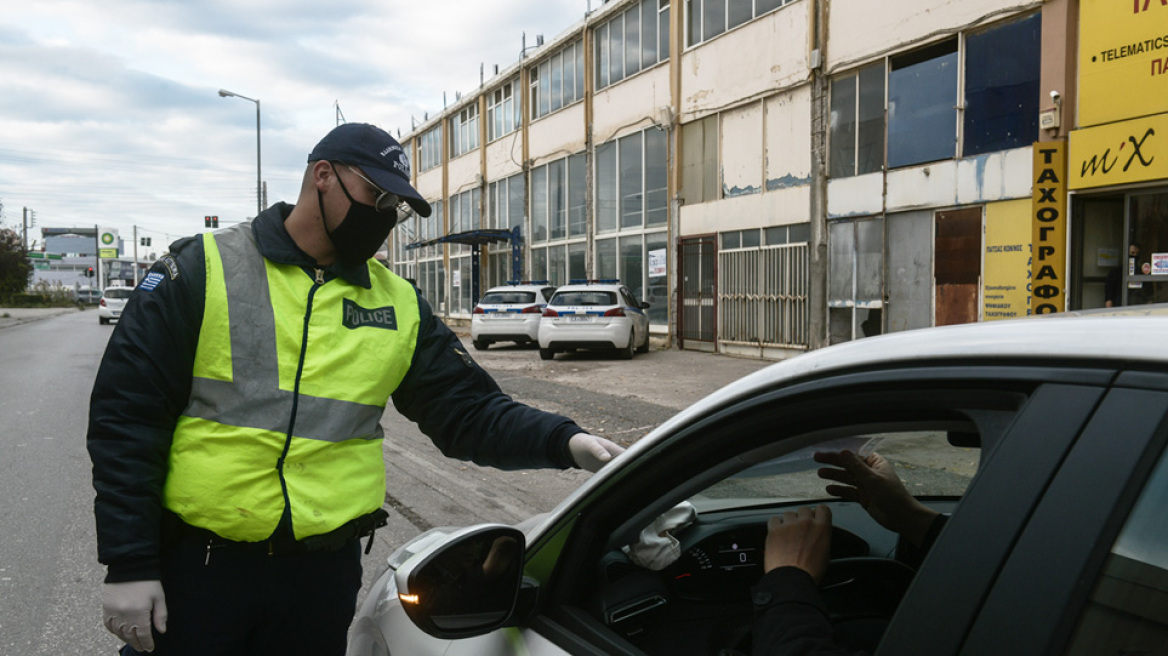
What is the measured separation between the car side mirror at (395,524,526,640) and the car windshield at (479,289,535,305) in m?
17.6

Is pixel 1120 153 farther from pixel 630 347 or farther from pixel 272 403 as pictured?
pixel 272 403

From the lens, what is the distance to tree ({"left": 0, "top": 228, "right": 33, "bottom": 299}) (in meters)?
54.3

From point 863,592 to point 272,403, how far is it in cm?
142

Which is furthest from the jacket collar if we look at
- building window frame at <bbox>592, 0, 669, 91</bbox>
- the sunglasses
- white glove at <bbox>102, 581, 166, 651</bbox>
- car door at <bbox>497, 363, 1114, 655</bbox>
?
building window frame at <bbox>592, 0, 669, 91</bbox>

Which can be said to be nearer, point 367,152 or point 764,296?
point 367,152

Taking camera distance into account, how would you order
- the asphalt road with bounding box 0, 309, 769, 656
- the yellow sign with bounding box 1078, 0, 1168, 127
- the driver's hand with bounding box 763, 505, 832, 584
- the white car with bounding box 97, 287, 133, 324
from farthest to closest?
the white car with bounding box 97, 287, 133, 324 → the yellow sign with bounding box 1078, 0, 1168, 127 → the asphalt road with bounding box 0, 309, 769, 656 → the driver's hand with bounding box 763, 505, 832, 584

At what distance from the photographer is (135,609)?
5.86 ft

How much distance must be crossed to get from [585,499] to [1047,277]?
1138 cm

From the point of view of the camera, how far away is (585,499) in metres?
1.62

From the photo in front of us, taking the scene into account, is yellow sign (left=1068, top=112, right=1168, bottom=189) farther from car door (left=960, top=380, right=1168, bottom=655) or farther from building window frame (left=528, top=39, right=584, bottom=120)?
building window frame (left=528, top=39, right=584, bottom=120)

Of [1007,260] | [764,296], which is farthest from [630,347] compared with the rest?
[1007,260]

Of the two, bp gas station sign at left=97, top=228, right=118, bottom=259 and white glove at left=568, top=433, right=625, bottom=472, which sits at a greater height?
bp gas station sign at left=97, top=228, right=118, bottom=259

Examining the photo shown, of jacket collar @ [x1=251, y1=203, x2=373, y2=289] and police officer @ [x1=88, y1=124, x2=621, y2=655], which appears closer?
police officer @ [x1=88, y1=124, x2=621, y2=655]

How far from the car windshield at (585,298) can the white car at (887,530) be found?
14.1m
